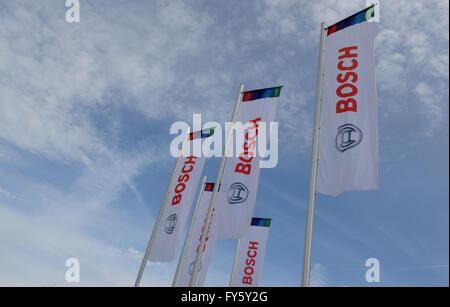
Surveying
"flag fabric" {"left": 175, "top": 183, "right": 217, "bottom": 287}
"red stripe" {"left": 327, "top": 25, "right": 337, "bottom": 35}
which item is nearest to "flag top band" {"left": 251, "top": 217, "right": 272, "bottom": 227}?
"flag fabric" {"left": 175, "top": 183, "right": 217, "bottom": 287}

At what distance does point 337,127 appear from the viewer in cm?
836

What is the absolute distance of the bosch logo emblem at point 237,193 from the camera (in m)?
10.7

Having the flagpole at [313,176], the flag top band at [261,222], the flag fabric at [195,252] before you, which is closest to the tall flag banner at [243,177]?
the flagpole at [313,176]

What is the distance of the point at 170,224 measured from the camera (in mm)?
13953

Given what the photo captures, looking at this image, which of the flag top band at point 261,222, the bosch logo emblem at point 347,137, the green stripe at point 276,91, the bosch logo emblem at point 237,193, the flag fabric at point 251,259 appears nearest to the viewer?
→ the bosch logo emblem at point 347,137

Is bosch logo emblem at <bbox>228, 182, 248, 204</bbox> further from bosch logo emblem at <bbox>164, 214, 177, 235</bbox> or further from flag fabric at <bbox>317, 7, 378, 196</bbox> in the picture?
bosch logo emblem at <bbox>164, 214, 177, 235</bbox>

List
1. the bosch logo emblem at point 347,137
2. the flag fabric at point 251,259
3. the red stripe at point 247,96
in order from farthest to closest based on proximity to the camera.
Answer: the flag fabric at point 251,259, the red stripe at point 247,96, the bosch logo emblem at point 347,137

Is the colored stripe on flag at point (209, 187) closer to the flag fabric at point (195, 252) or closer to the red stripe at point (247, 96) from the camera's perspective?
the flag fabric at point (195, 252)

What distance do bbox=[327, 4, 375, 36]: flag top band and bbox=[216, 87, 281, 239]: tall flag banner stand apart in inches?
112

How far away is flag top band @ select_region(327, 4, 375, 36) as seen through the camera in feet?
29.5

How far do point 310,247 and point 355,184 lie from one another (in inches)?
72.4

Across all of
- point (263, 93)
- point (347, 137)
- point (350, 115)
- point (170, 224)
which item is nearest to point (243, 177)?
point (263, 93)

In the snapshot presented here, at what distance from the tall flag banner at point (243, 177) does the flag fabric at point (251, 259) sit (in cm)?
768
